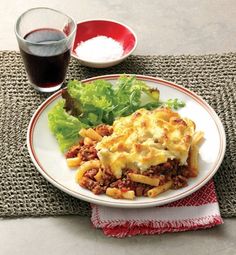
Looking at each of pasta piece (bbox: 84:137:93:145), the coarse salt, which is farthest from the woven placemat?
pasta piece (bbox: 84:137:93:145)

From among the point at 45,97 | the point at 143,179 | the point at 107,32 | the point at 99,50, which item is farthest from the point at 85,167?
the point at 107,32

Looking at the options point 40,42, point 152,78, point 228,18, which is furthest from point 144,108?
point 228,18

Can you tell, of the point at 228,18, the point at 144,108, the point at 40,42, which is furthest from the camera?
the point at 228,18

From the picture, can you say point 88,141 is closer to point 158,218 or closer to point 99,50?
point 158,218

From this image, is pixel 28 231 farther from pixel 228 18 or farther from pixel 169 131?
pixel 228 18

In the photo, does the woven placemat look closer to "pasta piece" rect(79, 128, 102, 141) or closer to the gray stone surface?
the gray stone surface

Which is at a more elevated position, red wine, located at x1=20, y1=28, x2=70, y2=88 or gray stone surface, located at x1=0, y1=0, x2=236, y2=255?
red wine, located at x1=20, y1=28, x2=70, y2=88
